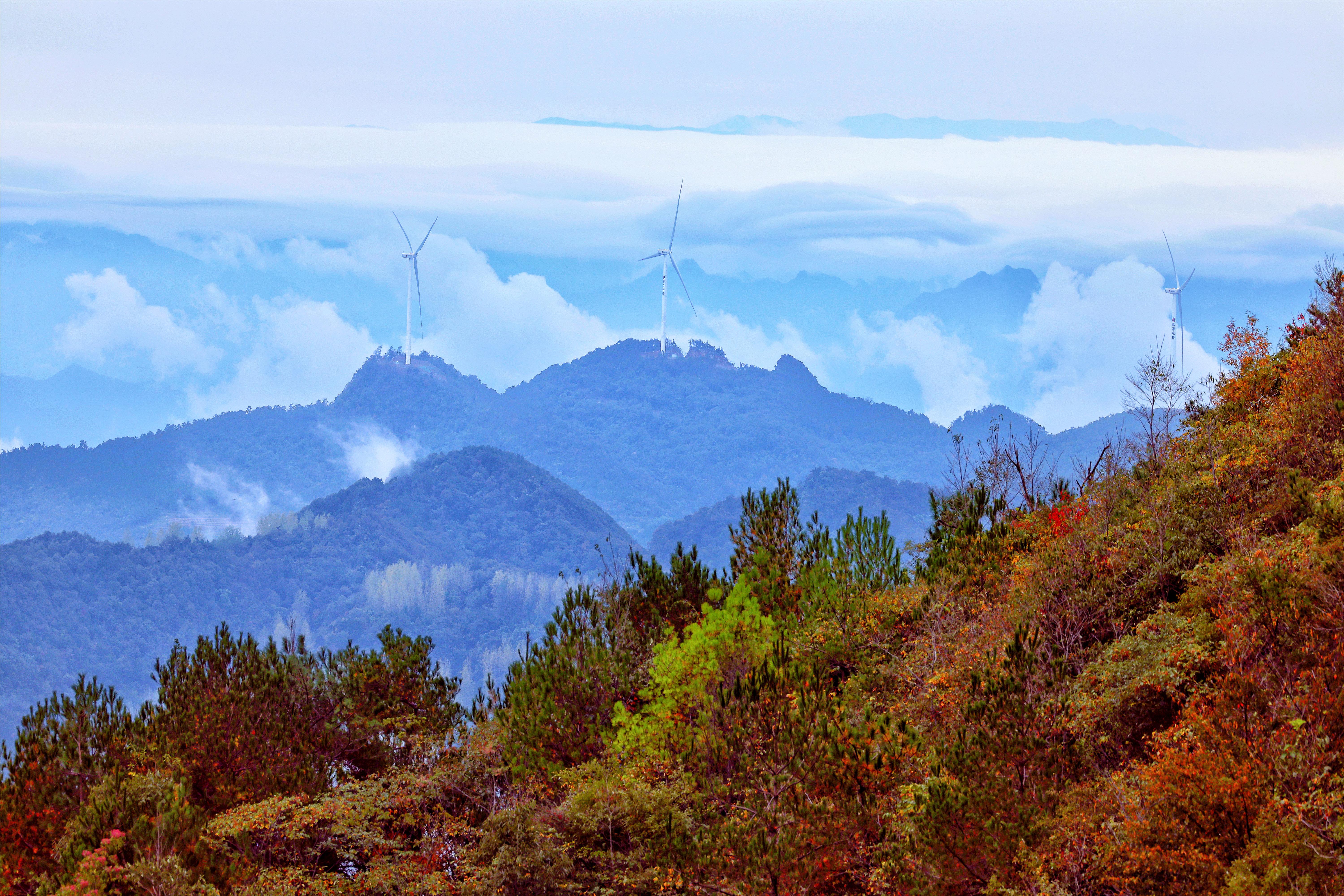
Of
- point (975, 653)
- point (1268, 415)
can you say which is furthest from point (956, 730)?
point (1268, 415)

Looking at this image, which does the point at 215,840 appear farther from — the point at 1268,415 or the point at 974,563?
the point at 1268,415

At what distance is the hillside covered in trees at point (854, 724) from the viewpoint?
2216 centimetres

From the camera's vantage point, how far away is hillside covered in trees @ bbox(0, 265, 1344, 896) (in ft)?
72.7

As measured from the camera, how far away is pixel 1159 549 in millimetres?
32219

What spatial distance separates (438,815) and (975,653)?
2084cm

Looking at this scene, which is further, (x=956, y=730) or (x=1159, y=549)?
(x=1159, y=549)

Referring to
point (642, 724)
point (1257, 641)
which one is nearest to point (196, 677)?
point (642, 724)

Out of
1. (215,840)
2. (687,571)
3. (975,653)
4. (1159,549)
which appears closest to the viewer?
(975,653)

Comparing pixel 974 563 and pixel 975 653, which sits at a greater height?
pixel 974 563

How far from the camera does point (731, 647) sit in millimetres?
37938

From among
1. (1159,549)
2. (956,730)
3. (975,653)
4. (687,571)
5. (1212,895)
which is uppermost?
(687,571)

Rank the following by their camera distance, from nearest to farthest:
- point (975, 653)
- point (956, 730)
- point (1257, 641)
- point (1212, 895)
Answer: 1. point (1212, 895)
2. point (1257, 641)
3. point (956, 730)
4. point (975, 653)

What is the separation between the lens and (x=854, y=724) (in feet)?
98.1

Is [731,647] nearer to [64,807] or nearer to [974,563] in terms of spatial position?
[974,563]
